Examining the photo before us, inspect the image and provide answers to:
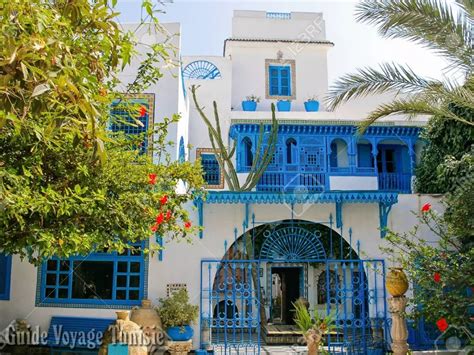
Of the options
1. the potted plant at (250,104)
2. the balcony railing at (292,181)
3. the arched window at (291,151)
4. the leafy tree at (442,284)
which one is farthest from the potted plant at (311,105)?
the leafy tree at (442,284)

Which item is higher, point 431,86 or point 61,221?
point 431,86

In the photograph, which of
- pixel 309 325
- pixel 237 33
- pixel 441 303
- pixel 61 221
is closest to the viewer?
pixel 61 221

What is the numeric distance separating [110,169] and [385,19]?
5062mm

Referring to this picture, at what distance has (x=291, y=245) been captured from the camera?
972 cm

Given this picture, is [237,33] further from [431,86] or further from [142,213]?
[142,213]

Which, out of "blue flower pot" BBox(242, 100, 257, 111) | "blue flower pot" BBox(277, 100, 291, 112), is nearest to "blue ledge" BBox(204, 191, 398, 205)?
"blue flower pot" BBox(242, 100, 257, 111)

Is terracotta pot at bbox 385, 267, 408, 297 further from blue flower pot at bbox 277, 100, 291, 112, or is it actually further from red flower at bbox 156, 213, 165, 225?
blue flower pot at bbox 277, 100, 291, 112

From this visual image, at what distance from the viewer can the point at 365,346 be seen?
9.11m

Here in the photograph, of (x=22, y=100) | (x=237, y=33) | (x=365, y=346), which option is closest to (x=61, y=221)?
(x=22, y=100)

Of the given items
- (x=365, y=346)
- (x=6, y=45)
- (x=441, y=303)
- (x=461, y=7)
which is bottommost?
(x=365, y=346)

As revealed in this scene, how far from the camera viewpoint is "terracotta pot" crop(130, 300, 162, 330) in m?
8.52

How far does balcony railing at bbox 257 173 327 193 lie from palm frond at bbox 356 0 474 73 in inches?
306

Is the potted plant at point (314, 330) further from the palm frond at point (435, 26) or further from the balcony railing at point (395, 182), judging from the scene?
the balcony railing at point (395, 182)

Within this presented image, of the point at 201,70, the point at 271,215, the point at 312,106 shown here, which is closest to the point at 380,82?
the point at 271,215
